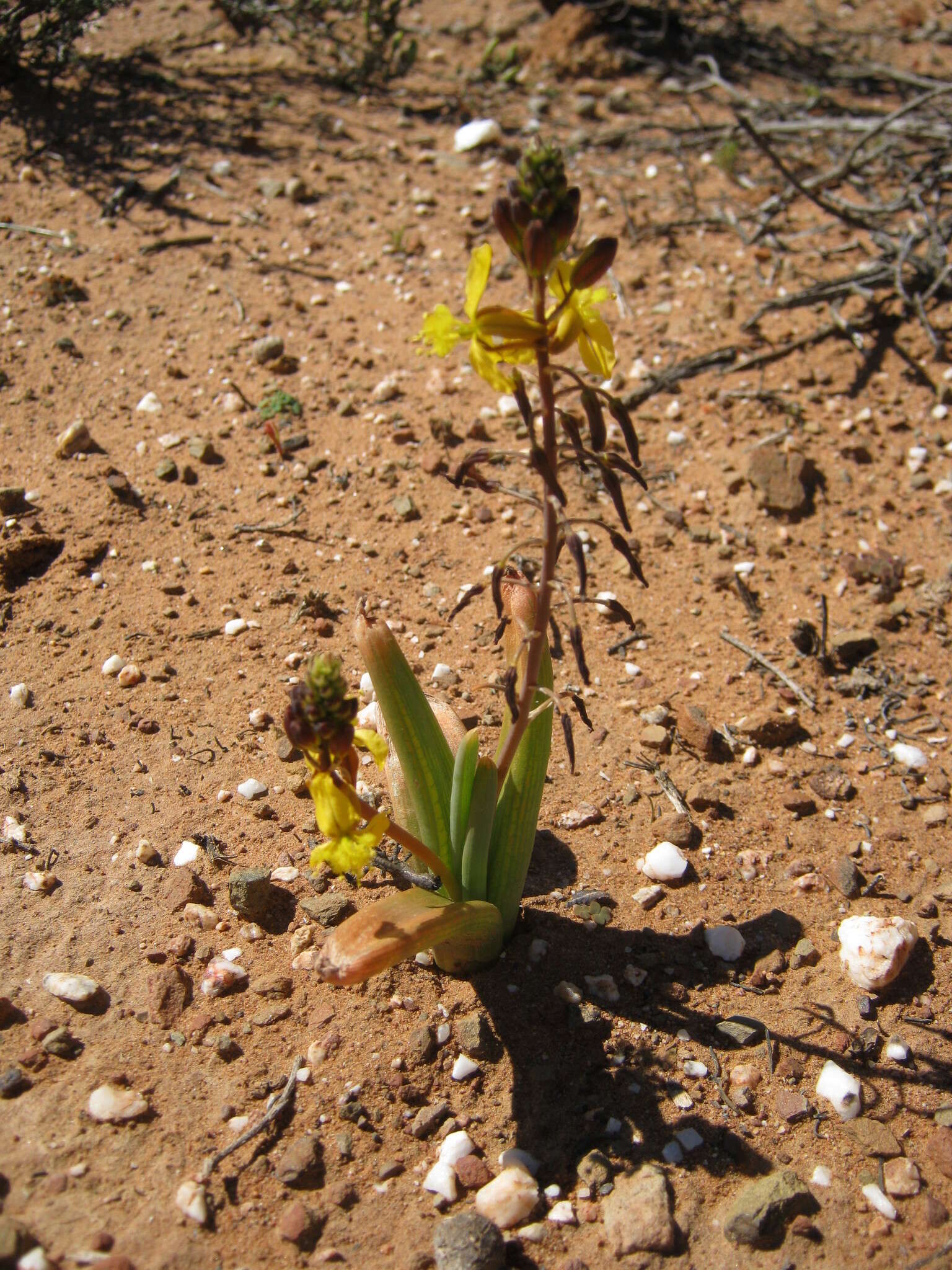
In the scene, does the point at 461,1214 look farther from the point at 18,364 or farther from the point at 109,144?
the point at 109,144

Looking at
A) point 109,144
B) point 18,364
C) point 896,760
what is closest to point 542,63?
point 109,144

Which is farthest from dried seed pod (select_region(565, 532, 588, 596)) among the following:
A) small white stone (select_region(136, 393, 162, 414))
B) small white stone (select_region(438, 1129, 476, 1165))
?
small white stone (select_region(136, 393, 162, 414))

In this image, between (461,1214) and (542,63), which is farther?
(542,63)

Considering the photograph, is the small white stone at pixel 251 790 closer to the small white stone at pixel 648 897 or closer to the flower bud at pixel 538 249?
the small white stone at pixel 648 897

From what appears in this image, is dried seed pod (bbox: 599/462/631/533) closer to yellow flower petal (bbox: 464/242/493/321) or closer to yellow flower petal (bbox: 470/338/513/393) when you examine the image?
yellow flower petal (bbox: 470/338/513/393)

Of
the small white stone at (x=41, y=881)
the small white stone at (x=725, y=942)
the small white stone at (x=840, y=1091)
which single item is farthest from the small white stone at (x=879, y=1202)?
the small white stone at (x=41, y=881)
